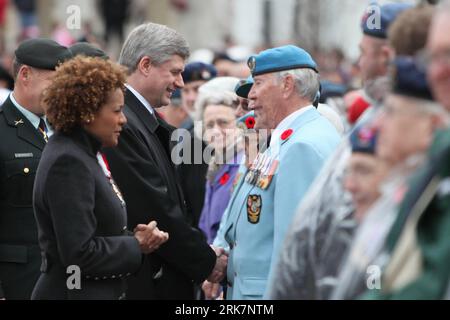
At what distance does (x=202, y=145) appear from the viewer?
8.79m

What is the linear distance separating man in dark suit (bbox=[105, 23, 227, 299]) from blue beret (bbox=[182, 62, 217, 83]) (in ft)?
9.60

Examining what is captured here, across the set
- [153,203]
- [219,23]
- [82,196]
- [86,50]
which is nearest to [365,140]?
[82,196]

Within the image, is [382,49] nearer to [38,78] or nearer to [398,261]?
[398,261]

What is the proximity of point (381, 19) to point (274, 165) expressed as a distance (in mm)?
1077

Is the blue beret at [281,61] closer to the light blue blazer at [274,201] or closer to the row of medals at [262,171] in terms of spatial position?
the light blue blazer at [274,201]

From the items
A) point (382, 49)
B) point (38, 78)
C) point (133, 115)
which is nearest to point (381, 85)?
point (382, 49)

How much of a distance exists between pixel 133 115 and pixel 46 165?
1401 mm

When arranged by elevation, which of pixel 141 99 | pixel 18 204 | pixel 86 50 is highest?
pixel 86 50

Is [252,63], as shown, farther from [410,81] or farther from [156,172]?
[410,81]

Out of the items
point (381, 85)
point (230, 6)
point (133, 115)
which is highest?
point (381, 85)

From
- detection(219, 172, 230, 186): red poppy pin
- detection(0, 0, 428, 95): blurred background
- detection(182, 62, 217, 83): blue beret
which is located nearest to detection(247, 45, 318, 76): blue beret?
detection(219, 172, 230, 186): red poppy pin

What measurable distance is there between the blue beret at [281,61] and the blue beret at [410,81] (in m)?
2.36

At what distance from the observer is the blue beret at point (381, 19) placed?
5.14m

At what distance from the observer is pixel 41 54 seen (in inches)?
269
